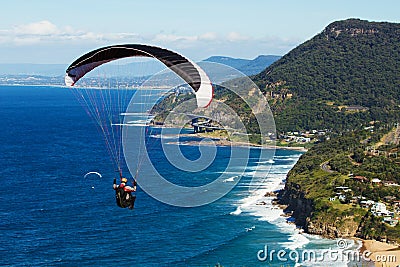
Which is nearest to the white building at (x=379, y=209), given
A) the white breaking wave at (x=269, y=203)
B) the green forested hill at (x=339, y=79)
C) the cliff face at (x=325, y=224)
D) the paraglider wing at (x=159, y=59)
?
the cliff face at (x=325, y=224)

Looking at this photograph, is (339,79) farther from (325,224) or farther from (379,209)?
(325,224)

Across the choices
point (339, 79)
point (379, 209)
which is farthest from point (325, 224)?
point (339, 79)

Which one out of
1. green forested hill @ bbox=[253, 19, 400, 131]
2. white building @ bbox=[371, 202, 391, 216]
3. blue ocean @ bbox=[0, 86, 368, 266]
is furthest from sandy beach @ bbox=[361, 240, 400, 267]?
green forested hill @ bbox=[253, 19, 400, 131]

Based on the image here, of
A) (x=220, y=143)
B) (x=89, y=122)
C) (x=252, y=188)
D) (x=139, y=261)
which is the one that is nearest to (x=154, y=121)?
(x=89, y=122)

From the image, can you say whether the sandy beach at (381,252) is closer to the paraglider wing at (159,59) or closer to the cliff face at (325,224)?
the cliff face at (325,224)

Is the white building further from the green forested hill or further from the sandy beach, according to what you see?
the green forested hill

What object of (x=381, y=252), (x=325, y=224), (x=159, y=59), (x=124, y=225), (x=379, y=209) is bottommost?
(x=124, y=225)

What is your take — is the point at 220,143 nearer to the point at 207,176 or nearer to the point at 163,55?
the point at 207,176
